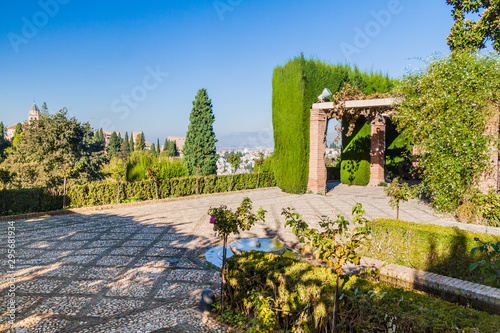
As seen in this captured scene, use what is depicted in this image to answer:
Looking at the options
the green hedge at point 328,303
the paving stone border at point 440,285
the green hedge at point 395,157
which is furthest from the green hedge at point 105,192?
the green hedge at point 395,157

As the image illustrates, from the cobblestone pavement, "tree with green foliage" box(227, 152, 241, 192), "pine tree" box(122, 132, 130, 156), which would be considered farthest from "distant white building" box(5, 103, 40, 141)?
"pine tree" box(122, 132, 130, 156)

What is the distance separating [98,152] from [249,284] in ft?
50.6

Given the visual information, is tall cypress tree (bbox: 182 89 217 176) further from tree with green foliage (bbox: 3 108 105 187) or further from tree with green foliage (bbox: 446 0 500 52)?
tree with green foliage (bbox: 446 0 500 52)

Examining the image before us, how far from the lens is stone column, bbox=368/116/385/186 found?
15.0m

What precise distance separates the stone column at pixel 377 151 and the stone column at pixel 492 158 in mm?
7327

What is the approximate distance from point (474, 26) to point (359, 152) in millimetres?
7614

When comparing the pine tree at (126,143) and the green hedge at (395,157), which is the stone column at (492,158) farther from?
the pine tree at (126,143)

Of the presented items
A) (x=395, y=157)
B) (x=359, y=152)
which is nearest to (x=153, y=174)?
(x=359, y=152)

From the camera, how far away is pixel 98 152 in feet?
53.6

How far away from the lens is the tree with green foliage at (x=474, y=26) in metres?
8.90

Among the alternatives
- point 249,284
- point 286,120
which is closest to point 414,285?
point 249,284

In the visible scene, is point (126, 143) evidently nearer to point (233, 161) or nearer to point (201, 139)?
point (201, 139)

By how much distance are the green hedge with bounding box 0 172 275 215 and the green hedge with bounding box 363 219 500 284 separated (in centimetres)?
881

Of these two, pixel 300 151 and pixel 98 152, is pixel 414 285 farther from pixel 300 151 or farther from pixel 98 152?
pixel 98 152
